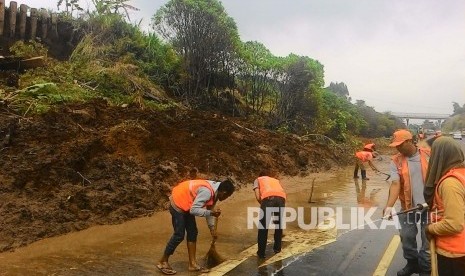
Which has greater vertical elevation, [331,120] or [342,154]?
[331,120]

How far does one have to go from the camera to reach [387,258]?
6508 millimetres

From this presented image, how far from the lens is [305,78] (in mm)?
21500

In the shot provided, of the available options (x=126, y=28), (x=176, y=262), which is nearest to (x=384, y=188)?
(x=176, y=262)

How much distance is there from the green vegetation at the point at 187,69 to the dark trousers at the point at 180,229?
7.17 metres

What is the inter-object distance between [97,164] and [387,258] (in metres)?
5.91

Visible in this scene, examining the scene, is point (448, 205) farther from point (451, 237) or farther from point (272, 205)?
point (272, 205)

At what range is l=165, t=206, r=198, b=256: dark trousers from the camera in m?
5.75

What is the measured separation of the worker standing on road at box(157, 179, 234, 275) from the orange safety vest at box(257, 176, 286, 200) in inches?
44.6

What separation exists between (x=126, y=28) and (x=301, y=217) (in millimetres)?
12998

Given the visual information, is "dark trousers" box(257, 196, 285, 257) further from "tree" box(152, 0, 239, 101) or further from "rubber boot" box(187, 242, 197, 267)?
"tree" box(152, 0, 239, 101)

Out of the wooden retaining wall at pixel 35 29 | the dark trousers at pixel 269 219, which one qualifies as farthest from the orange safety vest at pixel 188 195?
the wooden retaining wall at pixel 35 29

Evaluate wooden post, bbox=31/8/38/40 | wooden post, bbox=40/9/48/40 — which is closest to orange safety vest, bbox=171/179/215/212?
wooden post, bbox=31/8/38/40

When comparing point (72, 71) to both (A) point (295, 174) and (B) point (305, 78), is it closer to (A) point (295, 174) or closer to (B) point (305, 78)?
(A) point (295, 174)

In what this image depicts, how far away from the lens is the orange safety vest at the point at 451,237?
3.15 m
